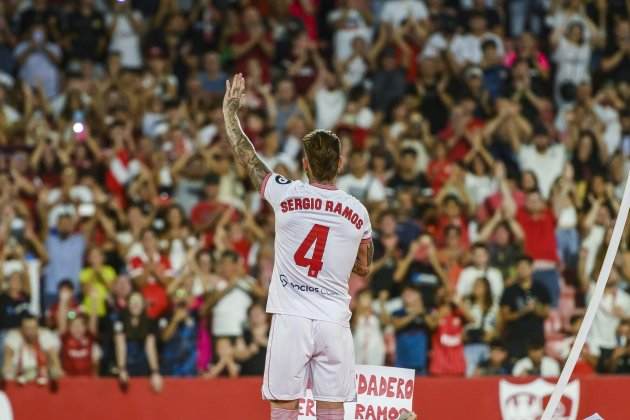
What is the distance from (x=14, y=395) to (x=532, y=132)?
8.11 m

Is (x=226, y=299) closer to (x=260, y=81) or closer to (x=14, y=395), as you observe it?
(x=14, y=395)

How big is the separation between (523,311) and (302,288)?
7.71 m

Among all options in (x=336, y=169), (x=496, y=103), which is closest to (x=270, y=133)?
(x=496, y=103)

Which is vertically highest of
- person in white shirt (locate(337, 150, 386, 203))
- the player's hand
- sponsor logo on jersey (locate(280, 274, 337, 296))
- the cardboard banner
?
person in white shirt (locate(337, 150, 386, 203))

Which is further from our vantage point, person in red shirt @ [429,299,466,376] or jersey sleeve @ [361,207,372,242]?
person in red shirt @ [429,299,466,376]

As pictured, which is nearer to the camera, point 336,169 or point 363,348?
point 336,169

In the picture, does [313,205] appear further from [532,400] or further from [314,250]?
[532,400]

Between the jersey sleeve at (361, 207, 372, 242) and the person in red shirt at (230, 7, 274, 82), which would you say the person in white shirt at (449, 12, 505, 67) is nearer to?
the person in red shirt at (230, 7, 274, 82)

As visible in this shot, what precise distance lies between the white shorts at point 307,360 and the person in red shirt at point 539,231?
8.60m

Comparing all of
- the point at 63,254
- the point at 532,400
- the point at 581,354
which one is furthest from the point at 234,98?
the point at 63,254

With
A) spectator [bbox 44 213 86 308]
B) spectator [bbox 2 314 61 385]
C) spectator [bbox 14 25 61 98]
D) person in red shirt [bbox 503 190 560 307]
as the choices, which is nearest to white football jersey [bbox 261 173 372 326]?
spectator [bbox 2 314 61 385]

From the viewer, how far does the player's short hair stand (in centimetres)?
831

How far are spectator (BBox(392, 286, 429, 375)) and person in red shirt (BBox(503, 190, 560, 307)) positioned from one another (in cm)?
187

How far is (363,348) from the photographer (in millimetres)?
15430
